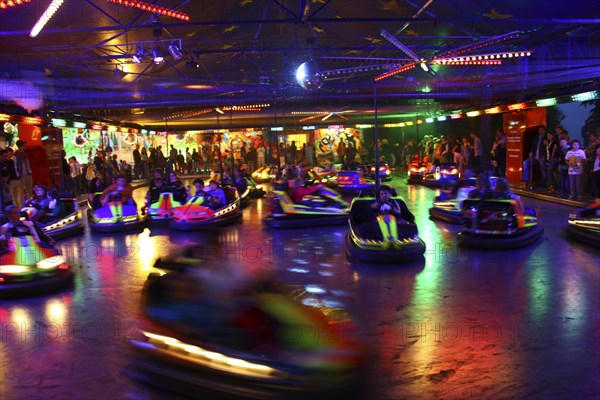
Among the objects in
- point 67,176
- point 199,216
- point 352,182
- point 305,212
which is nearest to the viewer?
point 199,216

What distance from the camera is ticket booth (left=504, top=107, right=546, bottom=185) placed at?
1332 centimetres

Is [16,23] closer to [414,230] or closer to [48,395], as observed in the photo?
[414,230]

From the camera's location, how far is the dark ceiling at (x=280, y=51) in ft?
28.6

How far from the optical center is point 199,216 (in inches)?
352

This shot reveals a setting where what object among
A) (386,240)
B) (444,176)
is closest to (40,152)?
(444,176)

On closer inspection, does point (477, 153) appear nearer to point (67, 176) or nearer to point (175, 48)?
point (175, 48)

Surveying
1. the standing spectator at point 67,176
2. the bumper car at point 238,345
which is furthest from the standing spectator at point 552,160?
the standing spectator at point 67,176

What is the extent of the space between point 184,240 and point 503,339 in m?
5.19

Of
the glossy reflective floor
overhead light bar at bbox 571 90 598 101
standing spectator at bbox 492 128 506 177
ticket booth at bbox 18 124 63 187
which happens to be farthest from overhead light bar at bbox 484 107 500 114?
ticket booth at bbox 18 124 63 187

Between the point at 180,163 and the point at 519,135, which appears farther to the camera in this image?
the point at 180,163

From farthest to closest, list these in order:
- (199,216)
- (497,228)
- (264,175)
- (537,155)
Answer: (264,175) → (537,155) → (199,216) → (497,228)

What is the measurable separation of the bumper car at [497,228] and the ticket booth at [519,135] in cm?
693

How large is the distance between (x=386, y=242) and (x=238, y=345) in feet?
10.9

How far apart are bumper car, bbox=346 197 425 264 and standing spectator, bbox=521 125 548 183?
23.7 feet
